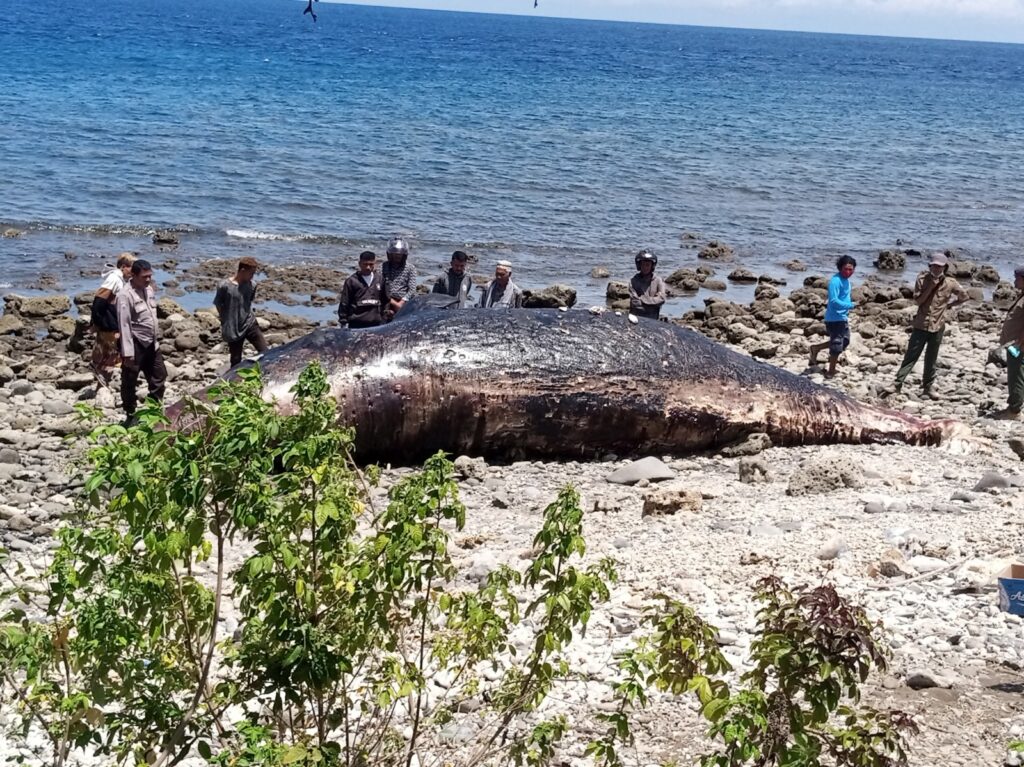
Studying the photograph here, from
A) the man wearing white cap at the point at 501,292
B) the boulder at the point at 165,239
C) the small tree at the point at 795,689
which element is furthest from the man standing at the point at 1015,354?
the boulder at the point at 165,239

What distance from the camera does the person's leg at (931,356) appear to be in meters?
15.2

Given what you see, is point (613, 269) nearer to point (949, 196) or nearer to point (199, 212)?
point (199, 212)

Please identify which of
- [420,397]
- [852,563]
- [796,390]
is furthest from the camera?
[796,390]

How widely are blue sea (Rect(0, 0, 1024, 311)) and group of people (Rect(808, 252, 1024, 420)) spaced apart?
751 centimetres

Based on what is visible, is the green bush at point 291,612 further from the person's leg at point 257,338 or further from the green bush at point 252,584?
the person's leg at point 257,338

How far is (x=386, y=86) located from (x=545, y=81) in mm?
16067

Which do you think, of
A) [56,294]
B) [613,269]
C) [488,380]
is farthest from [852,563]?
[613,269]

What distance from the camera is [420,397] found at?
11.9 metres

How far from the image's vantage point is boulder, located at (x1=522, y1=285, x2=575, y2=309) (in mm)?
21000

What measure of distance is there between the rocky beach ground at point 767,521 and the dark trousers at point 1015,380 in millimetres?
394

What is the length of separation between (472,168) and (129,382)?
27.1m

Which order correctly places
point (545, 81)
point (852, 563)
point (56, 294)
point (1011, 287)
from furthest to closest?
point (545, 81)
point (1011, 287)
point (56, 294)
point (852, 563)

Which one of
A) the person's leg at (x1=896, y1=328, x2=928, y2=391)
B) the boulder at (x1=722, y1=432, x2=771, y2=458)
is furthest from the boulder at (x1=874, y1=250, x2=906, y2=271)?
the boulder at (x1=722, y1=432, x2=771, y2=458)

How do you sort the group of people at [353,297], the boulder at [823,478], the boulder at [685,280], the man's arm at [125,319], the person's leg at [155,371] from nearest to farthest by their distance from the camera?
the boulder at [823,478], the man's arm at [125,319], the person's leg at [155,371], the group of people at [353,297], the boulder at [685,280]
